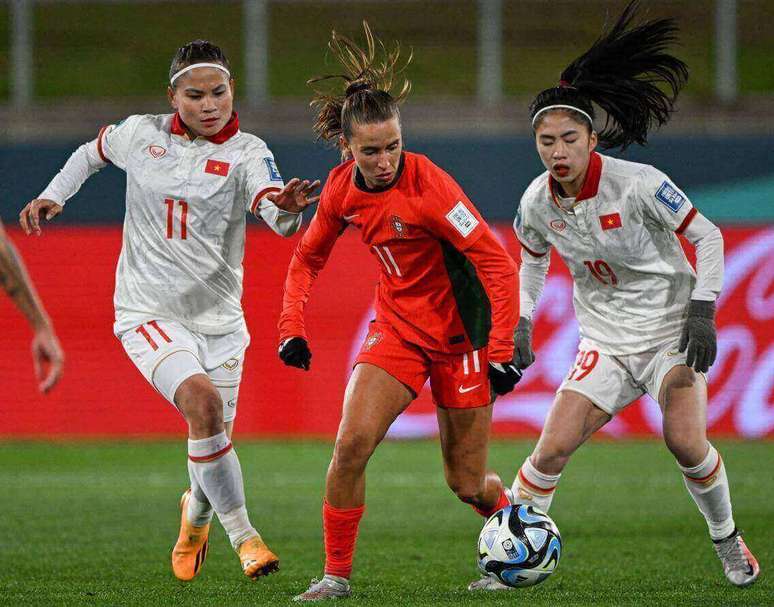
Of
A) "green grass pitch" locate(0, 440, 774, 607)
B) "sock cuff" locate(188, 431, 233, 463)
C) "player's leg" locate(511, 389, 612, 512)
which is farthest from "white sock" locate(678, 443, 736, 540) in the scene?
"sock cuff" locate(188, 431, 233, 463)

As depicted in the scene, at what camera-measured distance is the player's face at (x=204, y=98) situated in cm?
648

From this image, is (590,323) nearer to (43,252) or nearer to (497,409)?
(497,409)

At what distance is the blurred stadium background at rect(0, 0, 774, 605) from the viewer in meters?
→ 12.9

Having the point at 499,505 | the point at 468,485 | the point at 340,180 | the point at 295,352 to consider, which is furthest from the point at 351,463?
the point at 340,180

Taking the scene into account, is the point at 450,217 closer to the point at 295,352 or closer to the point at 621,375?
the point at 295,352

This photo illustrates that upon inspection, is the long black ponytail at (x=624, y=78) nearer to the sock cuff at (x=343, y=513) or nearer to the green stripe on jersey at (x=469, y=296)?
the green stripe on jersey at (x=469, y=296)

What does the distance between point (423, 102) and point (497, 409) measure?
3.64m

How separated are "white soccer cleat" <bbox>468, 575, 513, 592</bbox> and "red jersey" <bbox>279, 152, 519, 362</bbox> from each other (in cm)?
109

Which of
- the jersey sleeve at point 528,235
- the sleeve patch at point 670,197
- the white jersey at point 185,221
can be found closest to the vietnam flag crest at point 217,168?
the white jersey at point 185,221

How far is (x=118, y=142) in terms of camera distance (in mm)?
6801

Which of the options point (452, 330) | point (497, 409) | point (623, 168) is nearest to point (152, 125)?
point (452, 330)

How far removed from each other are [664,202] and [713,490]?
4.56 feet

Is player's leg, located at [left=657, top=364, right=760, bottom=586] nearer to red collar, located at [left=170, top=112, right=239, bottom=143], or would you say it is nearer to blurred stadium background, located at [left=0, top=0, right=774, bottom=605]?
red collar, located at [left=170, top=112, right=239, bottom=143]

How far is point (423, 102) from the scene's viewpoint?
1533 cm
